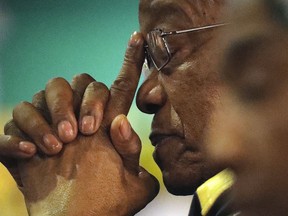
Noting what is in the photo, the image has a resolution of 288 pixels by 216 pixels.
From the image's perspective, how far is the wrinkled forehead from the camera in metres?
0.98

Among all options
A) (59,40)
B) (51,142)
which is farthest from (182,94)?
(59,40)

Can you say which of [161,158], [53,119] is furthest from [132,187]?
[53,119]

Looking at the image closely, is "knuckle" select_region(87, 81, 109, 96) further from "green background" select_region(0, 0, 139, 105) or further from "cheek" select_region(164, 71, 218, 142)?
"green background" select_region(0, 0, 139, 105)

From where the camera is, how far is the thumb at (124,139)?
0.97 metres

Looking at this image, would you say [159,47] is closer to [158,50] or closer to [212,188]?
[158,50]

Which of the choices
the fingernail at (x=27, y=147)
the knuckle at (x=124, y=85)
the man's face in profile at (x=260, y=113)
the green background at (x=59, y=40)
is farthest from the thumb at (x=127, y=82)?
the green background at (x=59, y=40)

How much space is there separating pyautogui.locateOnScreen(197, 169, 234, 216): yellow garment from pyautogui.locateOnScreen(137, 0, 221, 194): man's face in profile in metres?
0.02

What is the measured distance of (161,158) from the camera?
103cm

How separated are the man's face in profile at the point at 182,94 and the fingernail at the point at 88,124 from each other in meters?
0.11

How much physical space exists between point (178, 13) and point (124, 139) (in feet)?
0.82

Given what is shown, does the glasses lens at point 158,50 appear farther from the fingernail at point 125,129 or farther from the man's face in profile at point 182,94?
the fingernail at point 125,129

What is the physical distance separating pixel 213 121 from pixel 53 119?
0.91 ft

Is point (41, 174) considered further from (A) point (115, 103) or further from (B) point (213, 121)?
(B) point (213, 121)

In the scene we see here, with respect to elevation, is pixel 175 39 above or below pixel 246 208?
above
